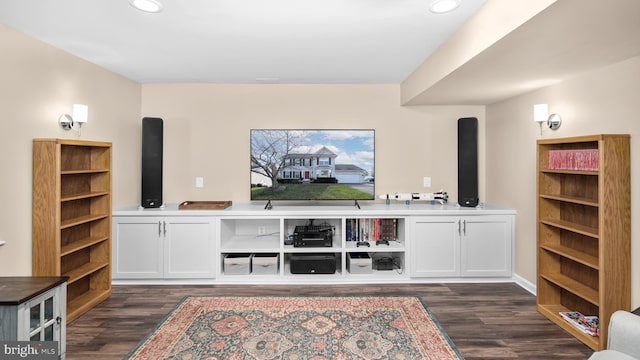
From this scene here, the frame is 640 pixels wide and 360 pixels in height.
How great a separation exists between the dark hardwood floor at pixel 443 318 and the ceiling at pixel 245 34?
230 centimetres

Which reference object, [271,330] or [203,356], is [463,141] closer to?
[271,330]

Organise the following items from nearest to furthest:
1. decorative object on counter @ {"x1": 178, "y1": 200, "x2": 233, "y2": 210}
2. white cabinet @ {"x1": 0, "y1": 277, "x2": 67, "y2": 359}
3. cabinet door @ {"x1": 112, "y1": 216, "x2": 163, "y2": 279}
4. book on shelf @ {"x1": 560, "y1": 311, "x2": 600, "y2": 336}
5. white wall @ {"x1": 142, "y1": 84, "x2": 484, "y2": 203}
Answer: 1. white cabinet @ {"x1": 0, "y1": 277, "x2": 67, "y2": 359}
2. book on shelf @ {"x1": 560, "y1": 311, "x2": 600, "y2": 336}
3. cabinet door @ {"x1": 112, "y1": 216, "x2": 163, "y2": 279}
4. decorative object on counter @ {"x1": 178, "y1": 200, "x2": 233, "y2": 210}
5. white wall @ {"x1": 142, "y1": 84, "x2": 484, "y2": 203}

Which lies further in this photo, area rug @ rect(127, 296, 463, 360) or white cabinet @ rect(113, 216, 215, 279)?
white cabinet @ rect(113, 216, 215, 279)

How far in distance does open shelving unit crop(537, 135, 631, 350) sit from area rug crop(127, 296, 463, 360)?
1088 millimetres

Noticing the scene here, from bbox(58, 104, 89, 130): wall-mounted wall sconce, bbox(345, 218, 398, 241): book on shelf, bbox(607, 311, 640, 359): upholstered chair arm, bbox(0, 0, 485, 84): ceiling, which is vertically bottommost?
bbox(607, 311, 640, 359): upholstered chair arm

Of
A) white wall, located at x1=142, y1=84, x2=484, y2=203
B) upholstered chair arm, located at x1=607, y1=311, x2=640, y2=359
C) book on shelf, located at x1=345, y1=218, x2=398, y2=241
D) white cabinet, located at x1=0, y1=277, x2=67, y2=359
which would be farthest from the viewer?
white wall, located at x1=142, y1=84, x2=484, y2=203

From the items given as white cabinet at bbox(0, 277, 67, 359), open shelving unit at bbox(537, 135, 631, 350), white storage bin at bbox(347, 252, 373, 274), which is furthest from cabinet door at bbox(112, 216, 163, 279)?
open shelving unit at bbox(537, 135, 631, 350)

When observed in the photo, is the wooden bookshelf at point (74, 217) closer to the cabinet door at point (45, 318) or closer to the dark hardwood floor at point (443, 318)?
the dark hardwood floor at point (443, 318)

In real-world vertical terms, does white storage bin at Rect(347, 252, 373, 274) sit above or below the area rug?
above

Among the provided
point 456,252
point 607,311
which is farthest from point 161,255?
point 607,311

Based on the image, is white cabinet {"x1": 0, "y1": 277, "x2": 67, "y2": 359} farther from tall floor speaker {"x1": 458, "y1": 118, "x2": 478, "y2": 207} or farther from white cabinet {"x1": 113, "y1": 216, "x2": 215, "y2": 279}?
tall floor speaker {"x1": 458, "y1": 118, "x2": 478, "y2": 207}

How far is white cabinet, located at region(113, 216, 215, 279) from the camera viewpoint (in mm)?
3738

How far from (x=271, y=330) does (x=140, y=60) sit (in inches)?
109

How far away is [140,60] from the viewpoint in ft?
11.0
